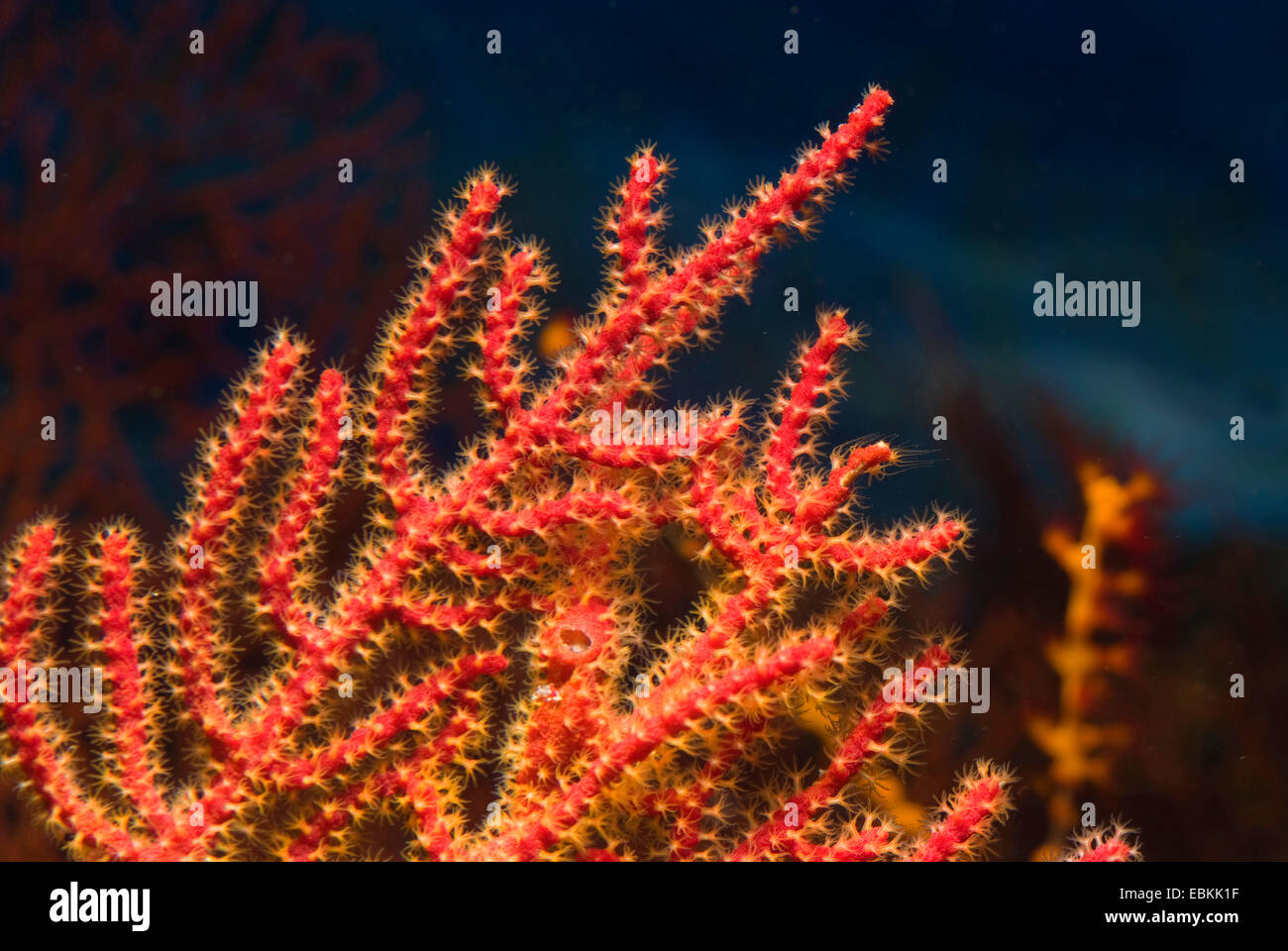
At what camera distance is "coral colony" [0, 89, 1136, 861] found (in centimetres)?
168

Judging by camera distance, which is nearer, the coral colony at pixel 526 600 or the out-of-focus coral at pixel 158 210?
the coral colony at pixel 526 600

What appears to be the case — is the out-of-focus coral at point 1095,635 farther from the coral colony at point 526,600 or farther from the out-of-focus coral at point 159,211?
the out-of-focus coral at point 159,211

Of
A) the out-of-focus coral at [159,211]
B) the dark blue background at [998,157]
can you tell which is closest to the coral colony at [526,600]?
the out-of-focus coral at [159,211]

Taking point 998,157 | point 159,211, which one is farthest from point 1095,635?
point 159,211

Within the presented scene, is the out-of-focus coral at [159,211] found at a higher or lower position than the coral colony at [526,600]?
higher

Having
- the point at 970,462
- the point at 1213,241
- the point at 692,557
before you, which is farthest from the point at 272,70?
the point at 1213,241

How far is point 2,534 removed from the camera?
2.23 meters

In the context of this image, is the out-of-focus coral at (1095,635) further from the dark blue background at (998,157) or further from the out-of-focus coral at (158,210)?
the out-of-focus coral at (158,210)

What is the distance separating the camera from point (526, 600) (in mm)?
1862

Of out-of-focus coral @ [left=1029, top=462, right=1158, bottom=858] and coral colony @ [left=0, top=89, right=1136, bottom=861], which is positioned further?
out-of-focus coral @ [left=1029, top=462, right=1158, bottom=858]

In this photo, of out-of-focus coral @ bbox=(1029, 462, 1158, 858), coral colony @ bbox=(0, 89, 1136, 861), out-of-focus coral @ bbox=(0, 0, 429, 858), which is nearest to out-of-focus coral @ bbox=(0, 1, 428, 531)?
out-of-focus coral @ bbox=(0, 0, 429, 858)

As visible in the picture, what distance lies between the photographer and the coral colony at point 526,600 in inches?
66.1

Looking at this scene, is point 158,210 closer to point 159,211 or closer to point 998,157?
point 159,211

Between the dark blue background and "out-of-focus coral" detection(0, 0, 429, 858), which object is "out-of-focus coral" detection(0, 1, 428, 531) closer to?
"out-of-focus coral" detection(0, 0, 429, 858)
